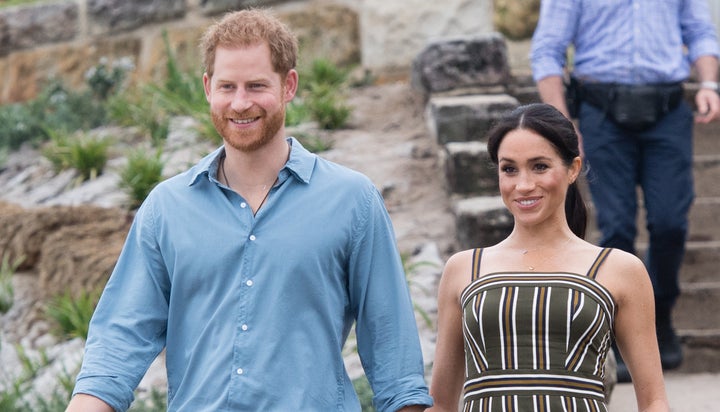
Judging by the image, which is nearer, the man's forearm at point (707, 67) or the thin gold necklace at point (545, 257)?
the thin gold necklace at point (545, 257)

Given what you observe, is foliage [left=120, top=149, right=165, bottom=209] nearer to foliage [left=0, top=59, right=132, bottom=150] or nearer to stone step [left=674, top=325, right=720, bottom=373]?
foliage [left=0, top=59, right=132, bottom=150]

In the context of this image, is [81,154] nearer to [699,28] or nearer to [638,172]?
[638,172]

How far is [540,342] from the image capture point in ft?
9.12

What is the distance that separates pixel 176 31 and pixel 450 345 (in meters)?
5.85

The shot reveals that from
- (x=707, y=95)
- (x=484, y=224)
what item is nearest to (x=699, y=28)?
(x=707, y=95)

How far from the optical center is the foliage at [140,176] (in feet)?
20.4

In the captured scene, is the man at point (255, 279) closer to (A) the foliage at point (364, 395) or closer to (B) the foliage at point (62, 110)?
(A) the foliage at point (364, 395)

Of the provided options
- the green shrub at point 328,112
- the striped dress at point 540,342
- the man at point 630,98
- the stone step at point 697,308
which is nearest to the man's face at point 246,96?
the striped dress at point 540,342

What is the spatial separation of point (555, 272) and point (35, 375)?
3.24 m

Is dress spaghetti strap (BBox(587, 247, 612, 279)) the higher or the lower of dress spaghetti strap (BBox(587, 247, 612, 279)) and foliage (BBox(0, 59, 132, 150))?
the higher

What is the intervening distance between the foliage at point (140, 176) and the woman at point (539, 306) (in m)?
3.47

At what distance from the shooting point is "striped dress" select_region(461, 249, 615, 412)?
9.02ft

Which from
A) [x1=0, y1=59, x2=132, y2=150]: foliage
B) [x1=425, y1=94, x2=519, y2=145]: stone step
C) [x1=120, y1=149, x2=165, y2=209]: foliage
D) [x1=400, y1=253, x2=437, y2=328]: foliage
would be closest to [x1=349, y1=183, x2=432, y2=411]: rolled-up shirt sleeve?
[x1=400, y1=253, x2=437, y2=328]: foliage

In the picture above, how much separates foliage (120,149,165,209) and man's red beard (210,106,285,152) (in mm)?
3372
